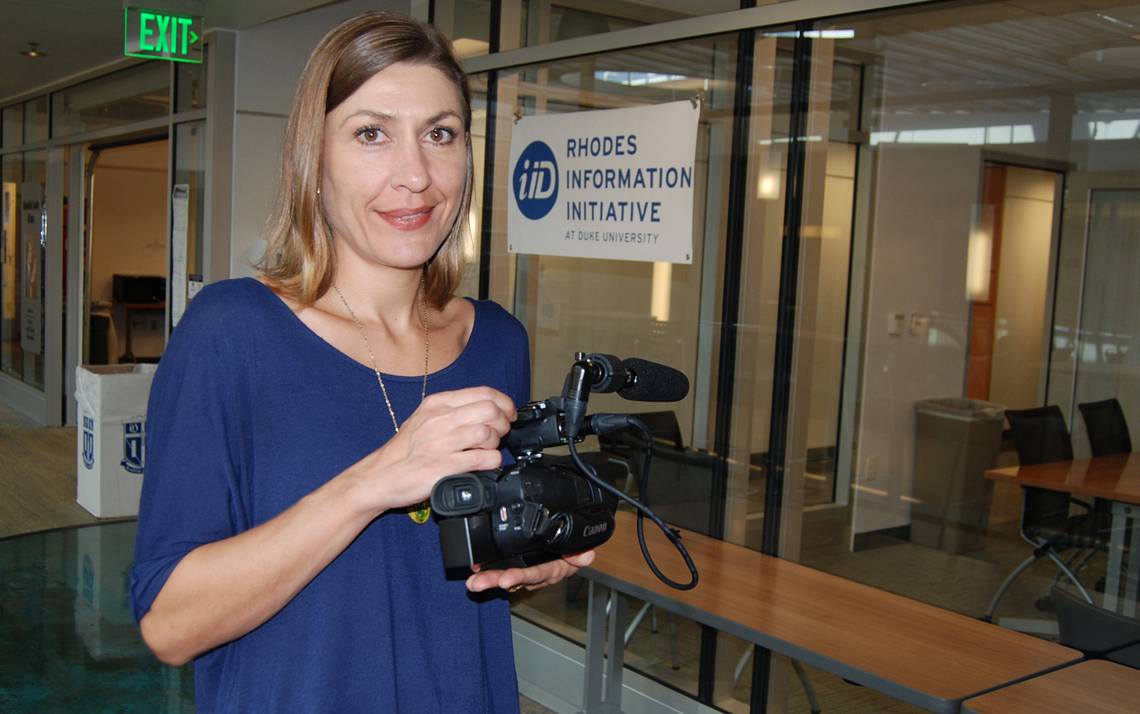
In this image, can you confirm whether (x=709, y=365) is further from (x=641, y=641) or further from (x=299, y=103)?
(x=299, y=103)

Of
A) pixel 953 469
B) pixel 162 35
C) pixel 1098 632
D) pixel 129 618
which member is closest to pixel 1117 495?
pixel 1098 632

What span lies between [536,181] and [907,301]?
242 cm

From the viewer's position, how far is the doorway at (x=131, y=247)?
12.7 metres

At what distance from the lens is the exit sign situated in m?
5.97

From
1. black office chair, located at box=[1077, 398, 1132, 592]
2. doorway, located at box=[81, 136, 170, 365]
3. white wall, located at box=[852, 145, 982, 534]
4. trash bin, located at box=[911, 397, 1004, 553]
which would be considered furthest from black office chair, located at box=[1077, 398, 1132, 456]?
doorway, located at box=[81, 136, 170, 365]

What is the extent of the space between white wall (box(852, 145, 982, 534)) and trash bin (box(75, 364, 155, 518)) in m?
4.06

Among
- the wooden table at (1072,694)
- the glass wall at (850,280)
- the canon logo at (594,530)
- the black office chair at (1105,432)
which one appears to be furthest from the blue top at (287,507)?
the black office chair at (1105,432)

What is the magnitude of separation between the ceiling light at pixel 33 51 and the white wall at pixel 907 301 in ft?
20.2

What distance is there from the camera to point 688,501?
3750 mm

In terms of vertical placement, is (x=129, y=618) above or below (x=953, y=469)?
below

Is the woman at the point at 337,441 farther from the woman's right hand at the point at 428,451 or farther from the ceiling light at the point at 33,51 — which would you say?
the ceiling light at the point at 33,51

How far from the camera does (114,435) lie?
623 centimetres

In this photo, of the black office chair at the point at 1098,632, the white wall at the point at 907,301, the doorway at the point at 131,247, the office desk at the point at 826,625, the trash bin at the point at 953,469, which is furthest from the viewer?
the doorway at the point at 131,247

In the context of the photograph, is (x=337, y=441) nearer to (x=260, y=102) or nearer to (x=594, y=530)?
(x=594, y=530)
